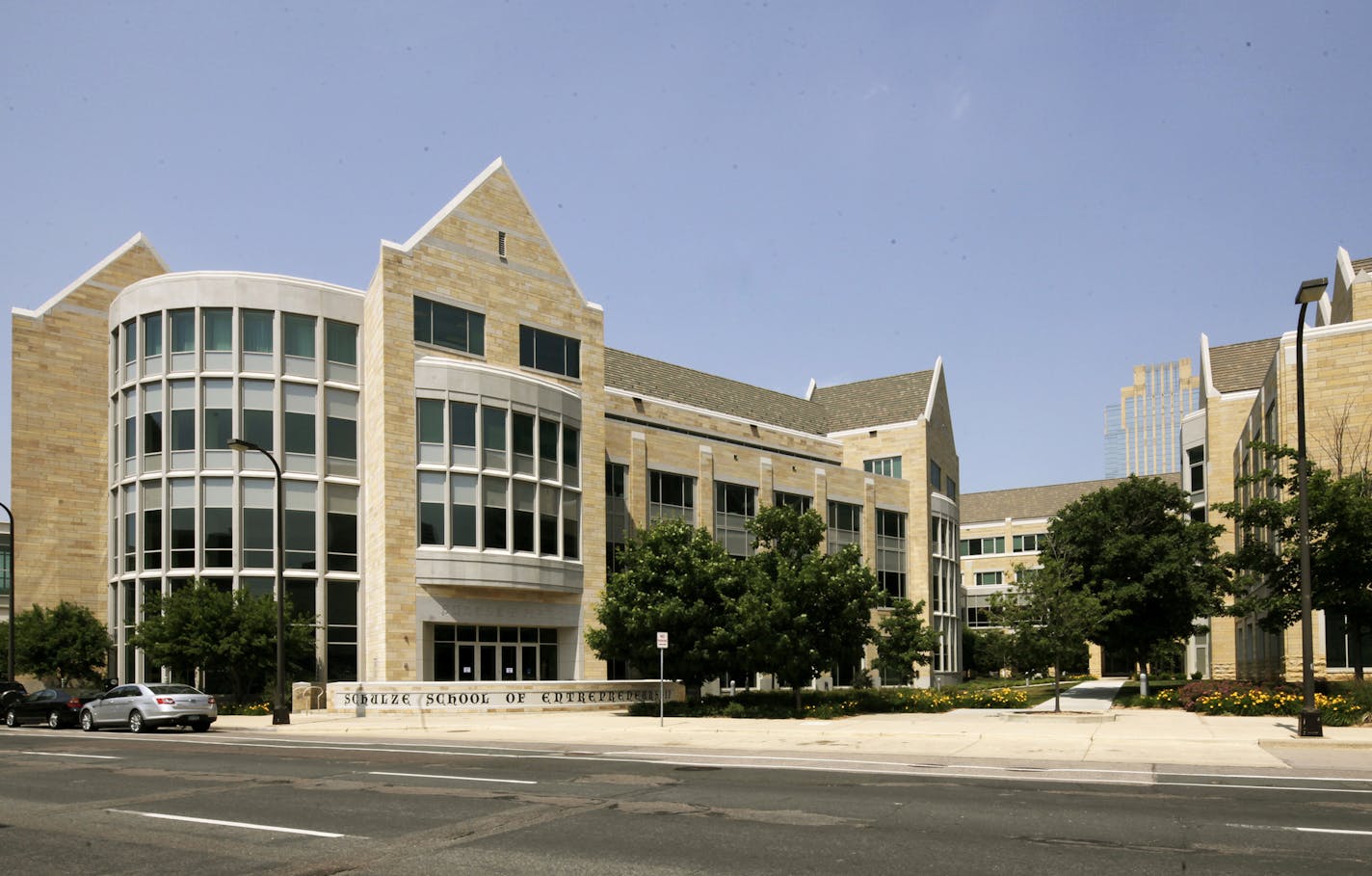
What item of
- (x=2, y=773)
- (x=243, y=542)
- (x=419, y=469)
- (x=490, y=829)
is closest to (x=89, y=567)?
(x=243, y=542)

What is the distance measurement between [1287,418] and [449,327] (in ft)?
94.6

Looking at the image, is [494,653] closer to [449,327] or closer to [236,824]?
[449,327]

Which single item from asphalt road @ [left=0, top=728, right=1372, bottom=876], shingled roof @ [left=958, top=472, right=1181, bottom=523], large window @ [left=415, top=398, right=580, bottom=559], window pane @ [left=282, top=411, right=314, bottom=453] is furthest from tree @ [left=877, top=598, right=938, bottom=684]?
shingled roof @ [left=958, top=472, right=1181, bottom=523]

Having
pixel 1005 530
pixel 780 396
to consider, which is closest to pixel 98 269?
pixel 780 396

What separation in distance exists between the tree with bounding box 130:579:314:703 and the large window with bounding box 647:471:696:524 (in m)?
16.4

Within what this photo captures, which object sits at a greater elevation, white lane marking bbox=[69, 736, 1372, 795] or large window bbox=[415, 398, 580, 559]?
large window bbox=[415, 398, 580, 559]

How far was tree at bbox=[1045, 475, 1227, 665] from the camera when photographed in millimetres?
47531

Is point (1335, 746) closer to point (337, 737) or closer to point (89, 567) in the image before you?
point (337, 737)

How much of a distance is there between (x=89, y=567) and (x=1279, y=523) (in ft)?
149

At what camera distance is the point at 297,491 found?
4181cm

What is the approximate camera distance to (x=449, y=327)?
4266cm

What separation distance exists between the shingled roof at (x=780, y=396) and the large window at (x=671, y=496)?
15.4 feet

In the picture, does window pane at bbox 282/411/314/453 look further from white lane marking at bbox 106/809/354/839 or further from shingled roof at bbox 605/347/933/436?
white lane marking at bbox 106/809/354/839

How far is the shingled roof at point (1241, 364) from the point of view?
59.2 meters
